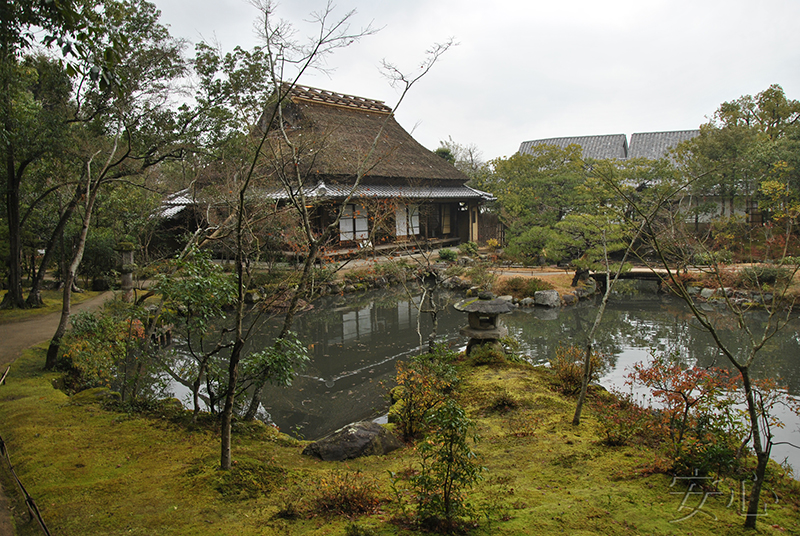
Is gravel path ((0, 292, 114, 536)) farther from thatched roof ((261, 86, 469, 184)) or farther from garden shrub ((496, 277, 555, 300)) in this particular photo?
garden shrub ((496, 277, 555, 300))

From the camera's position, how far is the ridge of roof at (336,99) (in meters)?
19.3

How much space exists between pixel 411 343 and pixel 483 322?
2951 millimetres

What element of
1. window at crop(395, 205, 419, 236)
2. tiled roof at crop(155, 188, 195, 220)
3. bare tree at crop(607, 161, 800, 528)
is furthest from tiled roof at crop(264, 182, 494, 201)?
bare tree at crop(607, 161, 800, 528)

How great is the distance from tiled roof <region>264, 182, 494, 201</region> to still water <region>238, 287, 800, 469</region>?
3685mm

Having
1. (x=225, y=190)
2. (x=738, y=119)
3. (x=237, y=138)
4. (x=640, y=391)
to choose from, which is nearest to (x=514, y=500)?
(x=640, y=391)

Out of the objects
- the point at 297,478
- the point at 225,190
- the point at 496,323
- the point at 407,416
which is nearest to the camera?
the point at 297,478

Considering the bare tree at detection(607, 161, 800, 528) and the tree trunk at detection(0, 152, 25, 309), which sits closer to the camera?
the bare tree at detection(607, 161, 800, 528)

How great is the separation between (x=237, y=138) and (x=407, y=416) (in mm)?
6409

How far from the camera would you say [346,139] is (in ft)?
64.1

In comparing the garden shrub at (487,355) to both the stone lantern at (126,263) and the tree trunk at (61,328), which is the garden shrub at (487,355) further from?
the stone lantern at (126,263)

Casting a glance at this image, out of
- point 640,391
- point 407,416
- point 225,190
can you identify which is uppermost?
point 225,190

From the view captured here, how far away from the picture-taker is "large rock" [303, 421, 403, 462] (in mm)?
→ 4312

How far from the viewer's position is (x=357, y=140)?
19781mm

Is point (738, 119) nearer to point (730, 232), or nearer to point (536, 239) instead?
point (730, 232)
